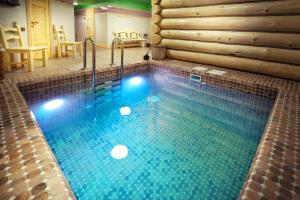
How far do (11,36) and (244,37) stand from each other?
5.86 m

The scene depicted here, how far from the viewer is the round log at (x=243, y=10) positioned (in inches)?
182

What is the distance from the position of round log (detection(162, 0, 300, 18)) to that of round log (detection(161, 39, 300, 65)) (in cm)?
80

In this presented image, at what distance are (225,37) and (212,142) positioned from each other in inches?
152

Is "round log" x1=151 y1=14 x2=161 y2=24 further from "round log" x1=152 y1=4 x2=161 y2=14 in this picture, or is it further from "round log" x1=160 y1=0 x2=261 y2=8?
"round log" x1=160 y1=0 x2=261 y2=8

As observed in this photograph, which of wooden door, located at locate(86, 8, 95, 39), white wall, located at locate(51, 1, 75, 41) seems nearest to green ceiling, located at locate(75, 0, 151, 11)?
wooden door, located at locate(86, 8, 95, 39)

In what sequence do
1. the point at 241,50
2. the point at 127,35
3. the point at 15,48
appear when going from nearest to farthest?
the point at 15,48 < the point at 241,50 < the point at 127,35

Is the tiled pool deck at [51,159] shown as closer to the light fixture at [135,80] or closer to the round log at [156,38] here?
the light fixture at [135,80]

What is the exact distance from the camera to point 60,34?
743cm

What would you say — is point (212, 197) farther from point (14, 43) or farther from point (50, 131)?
point (14, 43)

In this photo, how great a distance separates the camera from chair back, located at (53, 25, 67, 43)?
7.16 metres

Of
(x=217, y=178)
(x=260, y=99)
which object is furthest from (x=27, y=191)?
(x=260, y=99)

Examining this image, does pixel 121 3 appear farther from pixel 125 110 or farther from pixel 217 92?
pixel 125 110

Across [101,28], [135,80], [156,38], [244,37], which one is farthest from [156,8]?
[101,28]

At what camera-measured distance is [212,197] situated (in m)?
1.97
